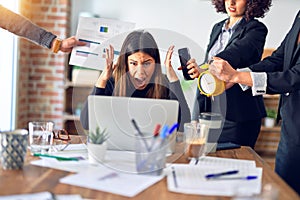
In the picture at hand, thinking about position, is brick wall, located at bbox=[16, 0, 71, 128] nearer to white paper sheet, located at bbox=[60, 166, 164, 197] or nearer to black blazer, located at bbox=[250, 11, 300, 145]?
black blazer, located at bbox=[250, 11, 300, 145]

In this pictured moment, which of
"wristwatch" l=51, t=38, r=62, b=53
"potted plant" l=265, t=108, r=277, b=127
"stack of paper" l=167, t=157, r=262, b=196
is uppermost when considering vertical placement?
"wristwatch" l=51, t=38, r=62, b=53

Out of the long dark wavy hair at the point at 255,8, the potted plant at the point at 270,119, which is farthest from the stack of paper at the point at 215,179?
the potted plant at the point at 270,119

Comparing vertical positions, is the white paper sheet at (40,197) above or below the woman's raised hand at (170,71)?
below

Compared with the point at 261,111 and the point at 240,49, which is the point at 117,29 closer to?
the point at 240,49

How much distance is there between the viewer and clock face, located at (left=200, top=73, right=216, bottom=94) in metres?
1.74

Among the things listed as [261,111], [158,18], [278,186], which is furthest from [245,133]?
[158,18]

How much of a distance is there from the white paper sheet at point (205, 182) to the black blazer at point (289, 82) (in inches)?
19.1

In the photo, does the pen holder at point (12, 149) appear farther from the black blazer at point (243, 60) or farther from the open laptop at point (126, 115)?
the black blazer at point (243, 60)

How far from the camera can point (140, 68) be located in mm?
1982

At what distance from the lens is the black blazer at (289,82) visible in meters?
1.73

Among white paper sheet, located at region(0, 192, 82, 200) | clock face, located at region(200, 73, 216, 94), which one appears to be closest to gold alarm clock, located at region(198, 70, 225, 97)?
clock face, located at region(200, 73, 216, 94)

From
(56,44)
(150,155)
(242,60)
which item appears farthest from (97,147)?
(242,60)

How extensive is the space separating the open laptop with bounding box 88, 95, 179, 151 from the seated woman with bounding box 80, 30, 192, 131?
420 mm

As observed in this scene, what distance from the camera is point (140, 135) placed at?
1290 millimetres
